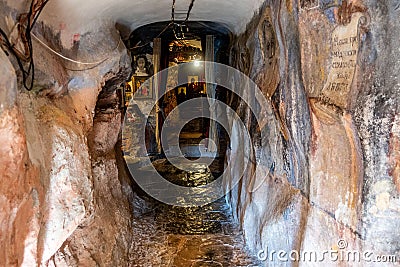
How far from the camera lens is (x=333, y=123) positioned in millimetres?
1706

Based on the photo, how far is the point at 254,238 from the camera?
10.6 feet

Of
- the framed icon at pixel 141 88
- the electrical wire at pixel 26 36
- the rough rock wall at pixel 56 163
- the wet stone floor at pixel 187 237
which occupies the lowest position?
the wet stone floor at pixel 187 237

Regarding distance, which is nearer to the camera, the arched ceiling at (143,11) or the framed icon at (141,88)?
the arched ceiling at (143,11)

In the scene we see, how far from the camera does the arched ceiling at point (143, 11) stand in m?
2.12

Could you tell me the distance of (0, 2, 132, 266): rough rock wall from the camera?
1357 millimetres

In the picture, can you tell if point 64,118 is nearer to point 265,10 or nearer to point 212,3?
point 265,10

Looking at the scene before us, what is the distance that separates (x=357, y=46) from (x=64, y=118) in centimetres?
164
